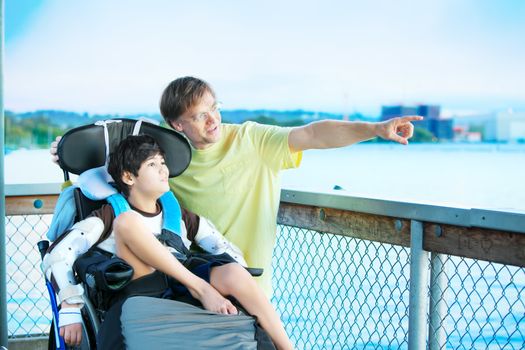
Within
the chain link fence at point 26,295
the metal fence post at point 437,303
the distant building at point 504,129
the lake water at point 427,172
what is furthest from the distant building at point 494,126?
the metal fence post at point 437,303

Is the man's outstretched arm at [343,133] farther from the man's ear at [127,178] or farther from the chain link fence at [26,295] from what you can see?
the chain link fence at [26,295]

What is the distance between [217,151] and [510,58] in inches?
924

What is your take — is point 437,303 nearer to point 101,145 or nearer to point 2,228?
point 101,145

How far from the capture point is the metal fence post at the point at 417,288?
→ 8.07 feet

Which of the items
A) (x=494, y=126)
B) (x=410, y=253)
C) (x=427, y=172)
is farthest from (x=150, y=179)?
(x=427, y=172)

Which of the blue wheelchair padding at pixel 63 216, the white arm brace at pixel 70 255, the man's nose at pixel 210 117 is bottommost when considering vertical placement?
the white arm brace at pixel 70 255

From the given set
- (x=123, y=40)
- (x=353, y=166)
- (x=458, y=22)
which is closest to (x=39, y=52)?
(x=123, y=40)

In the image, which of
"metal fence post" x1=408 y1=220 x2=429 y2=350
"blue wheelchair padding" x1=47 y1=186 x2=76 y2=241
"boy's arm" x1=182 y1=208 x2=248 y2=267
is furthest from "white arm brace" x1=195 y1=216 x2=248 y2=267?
"metal fence post" x1=408 y1=220 x2=429 y2=350

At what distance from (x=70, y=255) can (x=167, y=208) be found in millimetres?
420

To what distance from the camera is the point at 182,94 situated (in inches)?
118

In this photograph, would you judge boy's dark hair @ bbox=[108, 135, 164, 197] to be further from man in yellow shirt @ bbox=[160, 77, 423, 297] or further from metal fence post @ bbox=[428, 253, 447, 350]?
metal fence post @ bbox=[428, 253, 447, 350]

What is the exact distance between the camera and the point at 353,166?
2198 cm

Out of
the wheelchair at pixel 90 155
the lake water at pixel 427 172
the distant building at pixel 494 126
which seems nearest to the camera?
the wheelchair at pixel 90 155

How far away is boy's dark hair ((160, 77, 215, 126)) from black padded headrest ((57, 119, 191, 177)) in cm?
10
